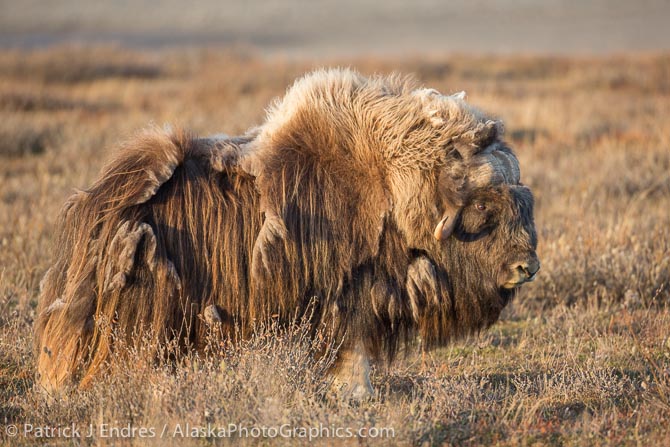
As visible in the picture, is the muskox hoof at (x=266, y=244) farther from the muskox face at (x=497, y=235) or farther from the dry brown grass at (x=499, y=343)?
the muskox face at (x=497, y=235)

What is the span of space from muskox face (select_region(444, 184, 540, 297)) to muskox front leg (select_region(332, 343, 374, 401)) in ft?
1.98

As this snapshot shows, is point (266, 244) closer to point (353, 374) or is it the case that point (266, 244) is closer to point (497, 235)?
point (353, 374)

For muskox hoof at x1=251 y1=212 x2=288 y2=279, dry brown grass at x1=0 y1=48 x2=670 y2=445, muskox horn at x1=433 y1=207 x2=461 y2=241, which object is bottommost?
dry brown grass at x1=0 y1=48 x2=670 y2=445

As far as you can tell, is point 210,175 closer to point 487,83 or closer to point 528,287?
point 528,287

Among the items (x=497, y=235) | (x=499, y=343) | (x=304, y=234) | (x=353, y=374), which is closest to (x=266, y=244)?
(x=304, y=234)

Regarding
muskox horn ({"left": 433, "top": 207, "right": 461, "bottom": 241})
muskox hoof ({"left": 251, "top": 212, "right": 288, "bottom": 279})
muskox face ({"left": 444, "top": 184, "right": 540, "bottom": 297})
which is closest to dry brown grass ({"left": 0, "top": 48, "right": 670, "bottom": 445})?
muskox hoof ({"left": 251, "top": 212, "right": 288, "bottom": 279})

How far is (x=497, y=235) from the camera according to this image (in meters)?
3.73

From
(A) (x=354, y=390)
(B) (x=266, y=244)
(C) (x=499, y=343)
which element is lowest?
(C) (x=499, y=343)

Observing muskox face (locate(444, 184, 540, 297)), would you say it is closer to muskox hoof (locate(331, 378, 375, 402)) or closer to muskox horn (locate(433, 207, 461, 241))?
muskox horn (locate(433, 207, 461, 241))

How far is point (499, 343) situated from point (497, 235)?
1406mm

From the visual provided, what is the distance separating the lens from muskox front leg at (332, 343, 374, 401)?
374 cm

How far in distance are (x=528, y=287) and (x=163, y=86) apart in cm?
1102

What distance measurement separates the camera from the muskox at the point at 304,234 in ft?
11.7

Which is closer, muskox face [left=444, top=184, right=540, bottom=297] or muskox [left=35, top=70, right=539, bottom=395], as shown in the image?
muskox [left=35, top=70, right=539, bottom=395]
